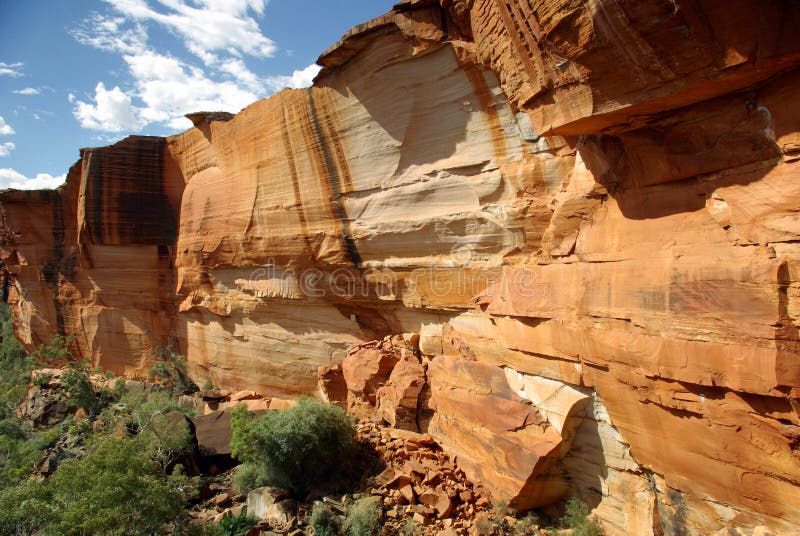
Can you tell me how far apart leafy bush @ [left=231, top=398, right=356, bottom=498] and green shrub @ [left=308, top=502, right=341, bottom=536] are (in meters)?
0.90

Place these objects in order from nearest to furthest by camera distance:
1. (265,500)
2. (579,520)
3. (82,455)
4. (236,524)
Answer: (579,520), (236,524), (265,500), (82,455)

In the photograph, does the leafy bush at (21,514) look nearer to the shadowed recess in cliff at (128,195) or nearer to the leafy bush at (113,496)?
the leafy bush at (113,496)

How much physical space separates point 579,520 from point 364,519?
270 cm

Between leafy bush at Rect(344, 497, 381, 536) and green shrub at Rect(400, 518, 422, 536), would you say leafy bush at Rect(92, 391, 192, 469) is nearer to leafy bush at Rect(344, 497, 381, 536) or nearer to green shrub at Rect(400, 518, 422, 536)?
leafy bush at Rect(344, 497, 381, 536)

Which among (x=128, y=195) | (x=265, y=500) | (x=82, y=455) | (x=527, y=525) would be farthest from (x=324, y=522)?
(x=128, y=195)

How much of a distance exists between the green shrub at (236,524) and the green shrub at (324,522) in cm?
94

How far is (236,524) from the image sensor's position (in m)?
6.62

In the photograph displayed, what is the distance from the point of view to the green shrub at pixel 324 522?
6207 millimetres

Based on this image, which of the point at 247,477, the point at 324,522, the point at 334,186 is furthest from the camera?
the point at 334,186

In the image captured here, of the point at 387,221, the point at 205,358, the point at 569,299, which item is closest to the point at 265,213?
the point at 387,221

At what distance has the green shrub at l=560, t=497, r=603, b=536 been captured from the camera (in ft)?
18.0

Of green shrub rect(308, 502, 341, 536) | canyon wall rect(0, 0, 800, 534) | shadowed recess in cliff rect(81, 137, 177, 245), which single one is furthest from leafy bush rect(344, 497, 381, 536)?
shadowed recess in cliff rect(81, 137, 177, 245)

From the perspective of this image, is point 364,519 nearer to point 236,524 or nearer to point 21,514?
point 236,524

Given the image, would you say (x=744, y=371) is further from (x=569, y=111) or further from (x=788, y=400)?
(x=569, y=111)
